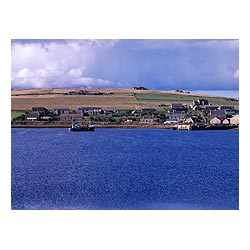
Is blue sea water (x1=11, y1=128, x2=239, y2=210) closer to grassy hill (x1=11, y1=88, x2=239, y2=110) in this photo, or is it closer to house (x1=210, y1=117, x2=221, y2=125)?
house (x1=210, y1=117, x2=221, y2=125)

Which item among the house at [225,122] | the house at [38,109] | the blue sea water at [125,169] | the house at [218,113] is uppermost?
the house at [38,109]

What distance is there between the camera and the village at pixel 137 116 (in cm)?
971

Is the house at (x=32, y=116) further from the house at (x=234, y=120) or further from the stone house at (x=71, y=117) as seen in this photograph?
the house at (x=234, y=120)

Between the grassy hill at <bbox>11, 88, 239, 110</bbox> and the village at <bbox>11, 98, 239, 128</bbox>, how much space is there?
12 centimetres

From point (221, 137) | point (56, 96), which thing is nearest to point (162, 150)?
point (221, 137)

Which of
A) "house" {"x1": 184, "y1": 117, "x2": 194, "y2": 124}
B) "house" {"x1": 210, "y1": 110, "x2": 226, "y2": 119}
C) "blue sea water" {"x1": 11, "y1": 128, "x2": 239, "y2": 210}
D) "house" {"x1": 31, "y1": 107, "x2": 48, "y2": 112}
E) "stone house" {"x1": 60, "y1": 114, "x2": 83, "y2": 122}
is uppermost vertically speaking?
"house" {"x1": 31, "y1": 107, "x2": 48, "y2": 112}

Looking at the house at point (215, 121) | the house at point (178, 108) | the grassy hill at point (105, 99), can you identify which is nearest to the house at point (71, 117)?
the grassy hill at point (105, 99)

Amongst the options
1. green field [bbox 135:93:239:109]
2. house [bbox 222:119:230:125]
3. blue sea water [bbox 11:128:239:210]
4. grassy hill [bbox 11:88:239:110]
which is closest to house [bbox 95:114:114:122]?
grassy hill [bbox 11:88:239:110]

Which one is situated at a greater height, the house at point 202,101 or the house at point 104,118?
the house at point 202,101

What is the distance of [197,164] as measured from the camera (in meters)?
9.18

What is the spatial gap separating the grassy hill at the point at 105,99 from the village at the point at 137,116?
0.38 feet

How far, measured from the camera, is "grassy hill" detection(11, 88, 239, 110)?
9258 millimetres
